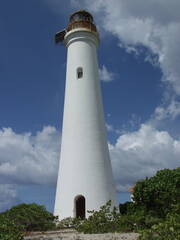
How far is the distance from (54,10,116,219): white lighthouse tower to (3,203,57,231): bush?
6.40 feet

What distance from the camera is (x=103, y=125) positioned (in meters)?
18.7

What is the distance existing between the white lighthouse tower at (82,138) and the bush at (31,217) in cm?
195

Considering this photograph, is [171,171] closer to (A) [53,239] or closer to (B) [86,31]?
(A) [53,239]

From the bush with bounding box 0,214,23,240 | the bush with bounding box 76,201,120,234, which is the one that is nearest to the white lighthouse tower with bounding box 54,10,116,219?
the bush with bounding box 76,201,120,234

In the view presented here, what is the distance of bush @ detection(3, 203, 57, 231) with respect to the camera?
14.5m

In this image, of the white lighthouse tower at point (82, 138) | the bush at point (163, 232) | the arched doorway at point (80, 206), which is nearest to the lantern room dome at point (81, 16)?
the white lighthouse tower at point (82, 138)

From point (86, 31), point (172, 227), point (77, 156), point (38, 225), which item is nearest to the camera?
point (172, 227)

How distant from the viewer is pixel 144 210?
14180 millimetres

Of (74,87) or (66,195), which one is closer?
(66,195)

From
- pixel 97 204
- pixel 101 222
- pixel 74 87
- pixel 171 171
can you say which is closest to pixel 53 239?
pixel 101 222

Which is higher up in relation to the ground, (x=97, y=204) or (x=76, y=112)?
(x=76, y=112)

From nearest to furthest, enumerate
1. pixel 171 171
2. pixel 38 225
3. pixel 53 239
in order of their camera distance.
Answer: pixel 53 239
pixel 38 225
pixel 171 171

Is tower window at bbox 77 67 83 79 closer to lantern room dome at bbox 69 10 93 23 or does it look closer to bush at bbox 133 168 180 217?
lantern room dome at bbox 69 10 93 23

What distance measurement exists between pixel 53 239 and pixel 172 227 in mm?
4012
